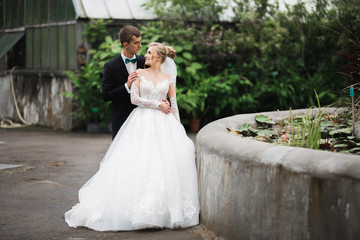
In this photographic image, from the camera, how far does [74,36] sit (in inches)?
557

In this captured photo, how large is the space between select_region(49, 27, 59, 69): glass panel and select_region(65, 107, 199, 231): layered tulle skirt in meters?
10.2

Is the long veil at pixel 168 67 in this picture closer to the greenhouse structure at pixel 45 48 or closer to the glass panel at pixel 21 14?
the greenhouse structure at pixel 45 48

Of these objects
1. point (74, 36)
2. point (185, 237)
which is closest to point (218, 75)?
point (74, 36)

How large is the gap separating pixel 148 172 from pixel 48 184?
2427 mm

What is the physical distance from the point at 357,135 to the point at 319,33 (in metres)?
9.32

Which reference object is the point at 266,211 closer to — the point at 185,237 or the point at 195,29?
the point at 185,237

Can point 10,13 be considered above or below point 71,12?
above

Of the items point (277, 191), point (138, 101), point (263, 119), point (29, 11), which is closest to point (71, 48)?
point (29, 11)

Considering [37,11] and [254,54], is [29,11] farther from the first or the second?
[254,54]

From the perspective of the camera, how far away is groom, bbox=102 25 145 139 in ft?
18.7

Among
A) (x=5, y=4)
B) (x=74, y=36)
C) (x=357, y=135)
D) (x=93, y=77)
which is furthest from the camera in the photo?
(x=5, y=4)

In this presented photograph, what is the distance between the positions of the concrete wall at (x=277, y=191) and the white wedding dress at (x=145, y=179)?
1.07 ft

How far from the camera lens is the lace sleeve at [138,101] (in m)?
5.39

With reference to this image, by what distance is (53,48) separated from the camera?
50.1 feet
